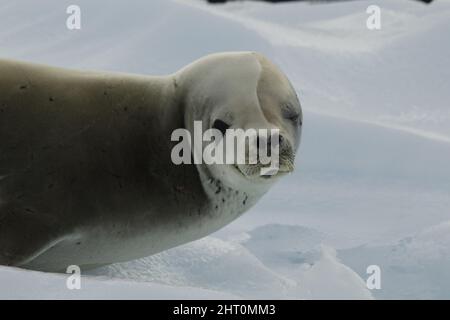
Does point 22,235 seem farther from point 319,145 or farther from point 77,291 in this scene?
point 319,145

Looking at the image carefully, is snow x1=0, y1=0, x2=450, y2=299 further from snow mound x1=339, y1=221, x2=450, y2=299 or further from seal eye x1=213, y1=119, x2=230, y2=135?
seal eye x1=213, y1=119, x2=230, y2=135

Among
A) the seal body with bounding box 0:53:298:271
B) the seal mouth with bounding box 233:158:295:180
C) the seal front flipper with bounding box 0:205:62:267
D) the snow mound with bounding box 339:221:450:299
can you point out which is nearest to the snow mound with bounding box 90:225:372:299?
the snow mound with bounding box 339:221:450:299

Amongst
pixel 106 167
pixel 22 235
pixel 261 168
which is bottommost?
pixel 22 235

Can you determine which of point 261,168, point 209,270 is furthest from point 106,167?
point 209,270

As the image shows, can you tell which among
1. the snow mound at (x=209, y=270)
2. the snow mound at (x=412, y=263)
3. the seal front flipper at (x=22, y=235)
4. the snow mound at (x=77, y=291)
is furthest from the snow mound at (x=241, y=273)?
the snow mound at (x=77, y=291)

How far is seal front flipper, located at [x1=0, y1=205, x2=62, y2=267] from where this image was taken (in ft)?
10.2

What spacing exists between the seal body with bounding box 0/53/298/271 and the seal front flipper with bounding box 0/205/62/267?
0.01 meters

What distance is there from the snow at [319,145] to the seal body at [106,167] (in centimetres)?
29

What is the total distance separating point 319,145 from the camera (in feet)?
22.7

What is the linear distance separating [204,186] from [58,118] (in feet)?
1.97

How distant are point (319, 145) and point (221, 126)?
3.84 meters
